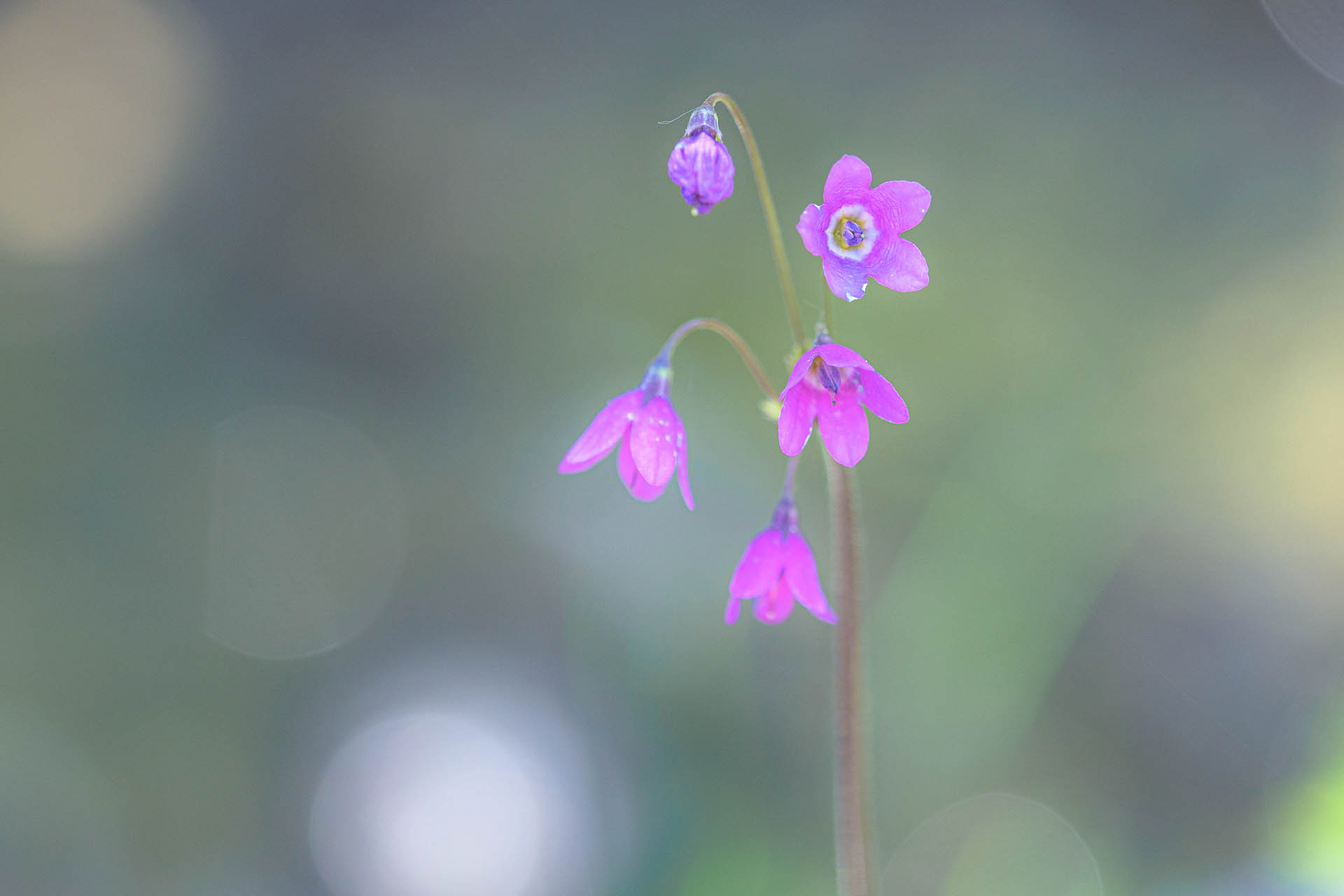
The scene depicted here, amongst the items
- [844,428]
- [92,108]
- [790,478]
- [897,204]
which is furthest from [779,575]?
[92,108]

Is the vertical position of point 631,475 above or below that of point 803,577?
above

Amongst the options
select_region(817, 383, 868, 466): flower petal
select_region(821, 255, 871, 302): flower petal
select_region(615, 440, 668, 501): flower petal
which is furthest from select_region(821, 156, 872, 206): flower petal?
select_region(615, 440, 668, 501): flower petal

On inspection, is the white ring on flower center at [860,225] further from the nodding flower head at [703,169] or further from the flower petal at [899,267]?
the nodding flower head at [703,169]

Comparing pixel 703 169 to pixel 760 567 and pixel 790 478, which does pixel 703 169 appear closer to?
pixel 790 478

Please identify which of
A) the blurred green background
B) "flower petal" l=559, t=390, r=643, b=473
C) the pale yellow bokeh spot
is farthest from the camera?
the pale yellow bokeh spot

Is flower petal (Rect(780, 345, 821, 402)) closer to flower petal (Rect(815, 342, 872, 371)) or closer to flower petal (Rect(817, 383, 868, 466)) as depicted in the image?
flower petal (Rect(815, 342, 872, 371))

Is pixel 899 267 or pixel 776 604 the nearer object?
pixel 899 267

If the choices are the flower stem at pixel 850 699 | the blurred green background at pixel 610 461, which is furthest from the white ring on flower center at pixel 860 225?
the blurred green background at pixel 610 461
